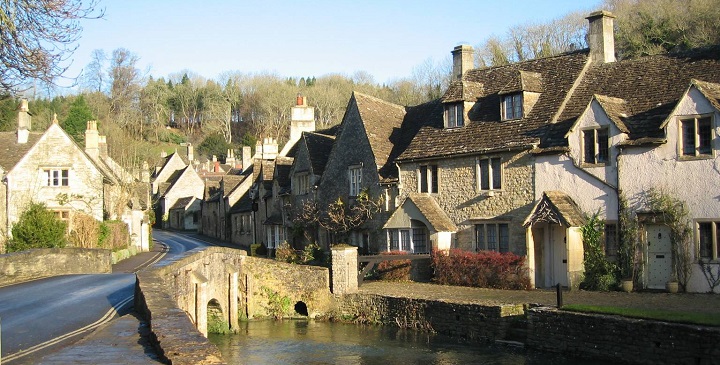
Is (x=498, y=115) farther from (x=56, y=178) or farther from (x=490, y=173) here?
(x=56, y=178)

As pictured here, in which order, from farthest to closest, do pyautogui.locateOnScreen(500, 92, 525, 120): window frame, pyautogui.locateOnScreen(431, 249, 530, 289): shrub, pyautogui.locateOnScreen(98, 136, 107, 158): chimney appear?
pyautogui.locateOnScreen(98, 136, 107, 158): chimney
pyautogui.locateOnScreen(500, 92, 525, 120): window frame
pyautogui.locateOnScreen(431, 249, 530, 289): shrub

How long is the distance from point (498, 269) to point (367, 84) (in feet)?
296

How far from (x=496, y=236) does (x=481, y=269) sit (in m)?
2.00

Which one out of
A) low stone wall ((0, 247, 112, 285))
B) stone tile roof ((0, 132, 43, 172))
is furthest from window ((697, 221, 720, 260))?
stone tile roof ((0, 132, 43, 172))

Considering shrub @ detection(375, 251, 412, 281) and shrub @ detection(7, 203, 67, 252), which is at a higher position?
shrub @ detection(7, 203, 67, 252)

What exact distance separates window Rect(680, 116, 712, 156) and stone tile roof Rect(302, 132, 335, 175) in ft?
65.8

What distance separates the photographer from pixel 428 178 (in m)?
33.9


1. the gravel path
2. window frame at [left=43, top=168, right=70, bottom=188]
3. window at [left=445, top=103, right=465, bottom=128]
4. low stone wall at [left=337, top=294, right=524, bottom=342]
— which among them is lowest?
low stone wall at [left=337, top=294, right=524, bottom=342]

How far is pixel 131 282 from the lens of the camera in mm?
25672

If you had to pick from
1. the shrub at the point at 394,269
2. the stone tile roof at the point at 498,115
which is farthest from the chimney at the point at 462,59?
the shrub at the point at 394,269

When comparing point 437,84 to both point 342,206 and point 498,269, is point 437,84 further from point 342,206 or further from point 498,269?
point 498,269

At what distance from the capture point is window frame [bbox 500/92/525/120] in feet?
103

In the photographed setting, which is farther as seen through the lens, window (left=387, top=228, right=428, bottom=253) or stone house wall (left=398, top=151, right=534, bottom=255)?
window (left=387, top=228, right=428, bottom=253)

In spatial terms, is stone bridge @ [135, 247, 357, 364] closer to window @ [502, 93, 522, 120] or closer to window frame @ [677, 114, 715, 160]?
window @ [502, 93, 522, 120]
